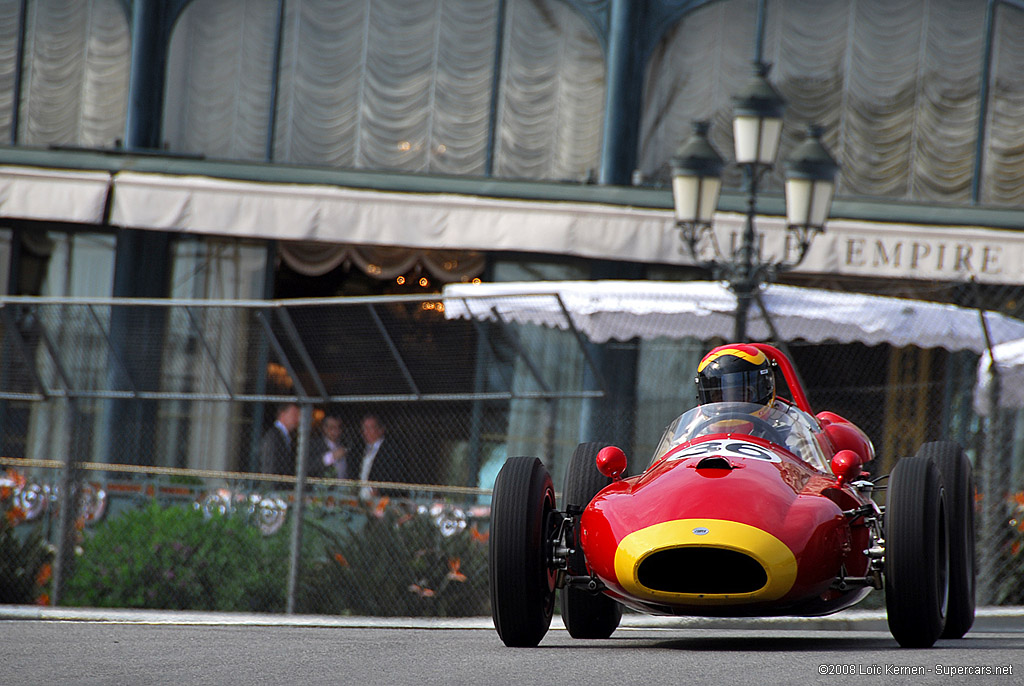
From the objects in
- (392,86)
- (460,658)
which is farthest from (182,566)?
(392,86)

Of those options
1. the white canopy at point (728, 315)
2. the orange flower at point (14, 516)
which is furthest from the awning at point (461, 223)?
the orange flower at point (14, 516)

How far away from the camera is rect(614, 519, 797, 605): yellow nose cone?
492 centimetres

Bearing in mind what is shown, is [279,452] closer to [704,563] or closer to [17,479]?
[17,479]

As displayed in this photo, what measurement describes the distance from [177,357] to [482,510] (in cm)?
305

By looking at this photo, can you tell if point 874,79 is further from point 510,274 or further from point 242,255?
point 242,255

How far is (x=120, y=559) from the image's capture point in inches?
364

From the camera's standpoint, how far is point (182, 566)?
9.21 metres

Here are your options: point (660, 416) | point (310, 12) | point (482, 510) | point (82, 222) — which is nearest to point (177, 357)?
point (482, 510)

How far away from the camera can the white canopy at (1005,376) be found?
9.06 m

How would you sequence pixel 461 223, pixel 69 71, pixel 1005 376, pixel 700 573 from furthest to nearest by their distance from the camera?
1. pixel 69 71
2. pixel 461 223
3. pixel 1005 376
4. pixel 700 573

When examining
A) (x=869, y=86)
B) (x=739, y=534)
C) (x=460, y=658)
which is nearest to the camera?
(x=739, y=534)

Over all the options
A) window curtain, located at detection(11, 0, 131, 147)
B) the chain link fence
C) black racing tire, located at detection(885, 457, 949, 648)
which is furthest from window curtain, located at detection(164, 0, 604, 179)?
black racing tire, located at detection(885, 457, 949, 648)

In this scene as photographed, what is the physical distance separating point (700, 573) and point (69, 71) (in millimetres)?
12913

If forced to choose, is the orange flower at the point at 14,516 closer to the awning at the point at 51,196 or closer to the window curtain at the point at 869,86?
the awning at the point at 51,196
